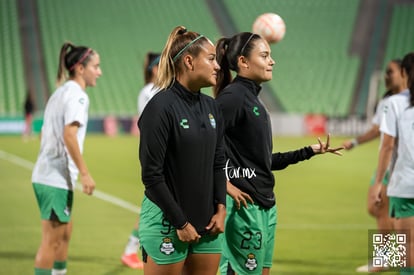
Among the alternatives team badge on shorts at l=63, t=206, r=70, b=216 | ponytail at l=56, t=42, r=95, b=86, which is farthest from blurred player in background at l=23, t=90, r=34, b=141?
team badge on shorts at l=63, t=206, r=70, b=216

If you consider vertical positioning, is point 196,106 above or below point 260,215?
above

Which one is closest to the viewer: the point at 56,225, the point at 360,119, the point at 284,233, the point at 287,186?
the point at 56,225

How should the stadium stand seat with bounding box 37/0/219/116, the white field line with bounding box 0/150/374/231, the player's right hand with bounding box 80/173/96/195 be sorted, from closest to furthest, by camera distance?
the player's right hand with bounding box 80/173/96/195 → the white field line with bounding box 0/150/374/231 → the stadium stand seat with bounding box 37/0/219/116

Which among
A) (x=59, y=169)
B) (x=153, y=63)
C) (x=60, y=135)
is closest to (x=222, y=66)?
(x=60, y=135)

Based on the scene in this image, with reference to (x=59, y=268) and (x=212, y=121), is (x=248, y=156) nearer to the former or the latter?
(x=212, y=121)

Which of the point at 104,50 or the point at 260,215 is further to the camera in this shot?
the point at 104,50

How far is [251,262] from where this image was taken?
16.5ft

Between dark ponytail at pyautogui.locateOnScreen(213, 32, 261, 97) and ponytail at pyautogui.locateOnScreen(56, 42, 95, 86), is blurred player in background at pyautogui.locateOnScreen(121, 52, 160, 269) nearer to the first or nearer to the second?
ponytail at pyautogui.locateOnScreen(56, 42, 95, 86)

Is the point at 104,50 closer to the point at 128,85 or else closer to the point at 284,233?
the point at 128,85

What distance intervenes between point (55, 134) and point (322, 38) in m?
34.9

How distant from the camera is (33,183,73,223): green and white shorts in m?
6.13

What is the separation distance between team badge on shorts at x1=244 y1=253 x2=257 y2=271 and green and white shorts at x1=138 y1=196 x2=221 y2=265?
2.72ft

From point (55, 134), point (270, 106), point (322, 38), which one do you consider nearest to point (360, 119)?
point (270, 106)

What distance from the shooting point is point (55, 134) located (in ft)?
20.5
